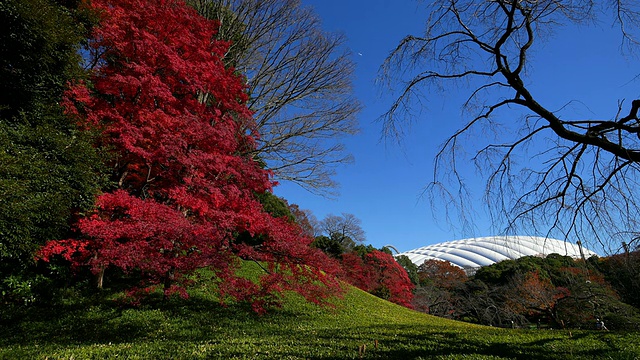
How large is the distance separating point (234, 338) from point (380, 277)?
2176 cm

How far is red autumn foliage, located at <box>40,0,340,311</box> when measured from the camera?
7.45 meters

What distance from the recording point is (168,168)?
8.80 metres

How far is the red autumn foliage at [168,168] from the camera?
7445 mm

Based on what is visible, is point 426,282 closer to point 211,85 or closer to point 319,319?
point 319,319

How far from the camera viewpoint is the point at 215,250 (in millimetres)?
8008

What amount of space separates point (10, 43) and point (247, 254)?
716 cm

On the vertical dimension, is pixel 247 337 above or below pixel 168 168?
below

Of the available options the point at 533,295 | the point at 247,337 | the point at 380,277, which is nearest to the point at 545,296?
the point at 533,295

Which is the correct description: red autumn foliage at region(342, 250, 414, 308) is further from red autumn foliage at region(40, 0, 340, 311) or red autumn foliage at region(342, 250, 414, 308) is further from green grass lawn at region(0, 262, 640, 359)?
red autumn foliage at region(40, 0, 340, 311)

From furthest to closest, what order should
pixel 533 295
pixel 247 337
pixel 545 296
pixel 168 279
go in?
pixel 533 295 → pixel 545 296 → pixel 168 279 → pixel 247 337

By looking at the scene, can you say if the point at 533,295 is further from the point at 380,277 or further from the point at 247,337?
the point at 247,337

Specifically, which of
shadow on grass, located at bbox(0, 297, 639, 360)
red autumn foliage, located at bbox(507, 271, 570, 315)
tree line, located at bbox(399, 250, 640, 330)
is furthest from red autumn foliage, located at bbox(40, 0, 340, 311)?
red autumn foliage, located at bbox(507, 271, 570, 315)

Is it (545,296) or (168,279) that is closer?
(168,279)

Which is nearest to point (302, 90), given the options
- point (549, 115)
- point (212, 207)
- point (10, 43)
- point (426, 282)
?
point (212, 207)
